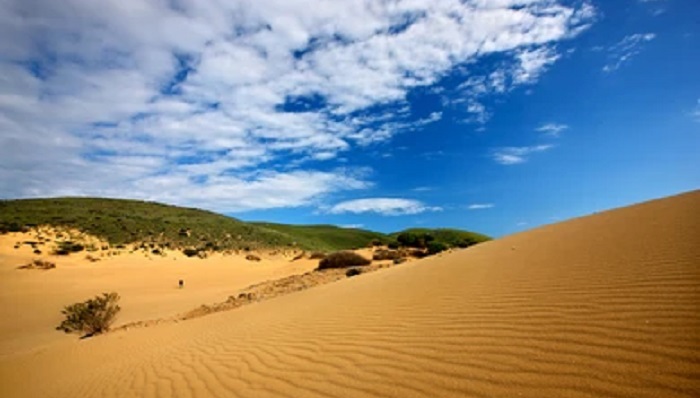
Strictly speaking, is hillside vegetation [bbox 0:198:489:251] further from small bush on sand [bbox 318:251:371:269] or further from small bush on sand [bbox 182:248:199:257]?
small bush on sand [bbox 318:251:371:269]

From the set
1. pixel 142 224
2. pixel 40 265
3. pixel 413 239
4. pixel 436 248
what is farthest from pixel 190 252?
pixel 436 248

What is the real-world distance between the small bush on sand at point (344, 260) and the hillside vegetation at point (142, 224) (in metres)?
10.5

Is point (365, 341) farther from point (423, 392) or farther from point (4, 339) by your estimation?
point (4, 339)

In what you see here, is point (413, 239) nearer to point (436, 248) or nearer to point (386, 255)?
point (436, 248)

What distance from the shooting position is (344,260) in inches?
742

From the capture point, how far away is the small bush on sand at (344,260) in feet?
60.6

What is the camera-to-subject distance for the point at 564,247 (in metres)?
6.57

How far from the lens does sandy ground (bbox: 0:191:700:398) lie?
2.64 meters

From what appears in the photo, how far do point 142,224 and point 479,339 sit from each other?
44.2m

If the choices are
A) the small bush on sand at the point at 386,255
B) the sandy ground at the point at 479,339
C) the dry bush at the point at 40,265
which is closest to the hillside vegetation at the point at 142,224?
the small bush on sand at the point at 386,255

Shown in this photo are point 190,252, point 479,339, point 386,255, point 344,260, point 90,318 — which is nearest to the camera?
point 479,339

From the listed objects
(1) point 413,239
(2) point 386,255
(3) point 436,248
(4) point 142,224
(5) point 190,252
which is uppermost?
(4) point 142,224

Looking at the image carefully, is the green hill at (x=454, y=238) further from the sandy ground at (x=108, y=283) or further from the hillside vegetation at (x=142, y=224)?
the sandy ground at (x=108, y=283)

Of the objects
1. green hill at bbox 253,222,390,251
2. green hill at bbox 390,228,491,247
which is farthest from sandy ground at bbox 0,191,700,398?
green hill at bbox 253,222,390,251
